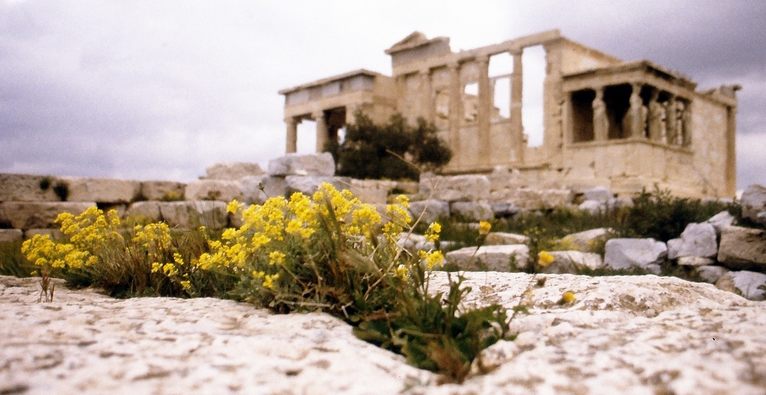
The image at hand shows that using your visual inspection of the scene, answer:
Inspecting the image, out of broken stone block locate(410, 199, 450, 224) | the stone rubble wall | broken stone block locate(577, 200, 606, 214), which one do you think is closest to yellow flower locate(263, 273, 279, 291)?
the stone rubble wall

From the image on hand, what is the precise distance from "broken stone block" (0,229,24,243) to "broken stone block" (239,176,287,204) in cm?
377

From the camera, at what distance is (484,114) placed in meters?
27.2

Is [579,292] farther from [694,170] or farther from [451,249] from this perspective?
[694,170]

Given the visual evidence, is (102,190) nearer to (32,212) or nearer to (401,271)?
(32,212)

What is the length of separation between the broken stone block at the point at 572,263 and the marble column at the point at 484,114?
19.7 metres

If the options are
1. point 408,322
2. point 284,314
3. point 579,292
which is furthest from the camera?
point 579,292

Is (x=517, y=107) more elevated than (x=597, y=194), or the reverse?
(x=517, y=107)

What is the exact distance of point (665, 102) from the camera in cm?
2659

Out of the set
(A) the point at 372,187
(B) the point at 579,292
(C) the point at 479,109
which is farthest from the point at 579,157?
(B) the point at 579,292

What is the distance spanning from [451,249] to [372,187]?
5.58 meters

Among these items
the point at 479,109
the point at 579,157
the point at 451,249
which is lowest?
the point at 451,249

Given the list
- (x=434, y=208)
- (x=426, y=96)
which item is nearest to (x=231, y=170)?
(x=434, y=208)

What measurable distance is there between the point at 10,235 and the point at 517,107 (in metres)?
20.7

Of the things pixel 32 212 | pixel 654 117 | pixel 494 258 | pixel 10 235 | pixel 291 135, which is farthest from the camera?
pixel 291 135
